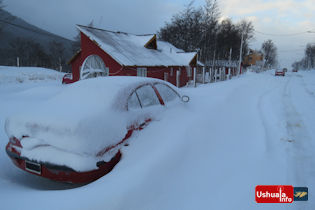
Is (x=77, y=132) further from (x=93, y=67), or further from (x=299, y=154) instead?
(x=93, y=67)

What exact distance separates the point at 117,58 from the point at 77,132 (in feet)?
37.5

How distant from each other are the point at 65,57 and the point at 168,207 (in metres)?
63.8

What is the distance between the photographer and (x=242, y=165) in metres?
3.17

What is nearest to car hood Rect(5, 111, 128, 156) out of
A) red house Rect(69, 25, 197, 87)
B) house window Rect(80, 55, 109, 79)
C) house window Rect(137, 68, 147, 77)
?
red house Rect(69, 25, 197, 87)

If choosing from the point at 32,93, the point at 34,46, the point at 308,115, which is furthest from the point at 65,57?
the point at 308,115

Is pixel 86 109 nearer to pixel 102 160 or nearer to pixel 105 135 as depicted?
pixel 105 135

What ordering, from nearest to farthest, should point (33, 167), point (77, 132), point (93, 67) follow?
1. point (77, 132)
2. point (33, 167)
3. point (93, 67)

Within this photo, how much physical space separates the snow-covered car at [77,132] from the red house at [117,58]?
10.1 m

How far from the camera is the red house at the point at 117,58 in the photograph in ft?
45.4

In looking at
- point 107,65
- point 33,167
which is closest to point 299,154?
point 33,167

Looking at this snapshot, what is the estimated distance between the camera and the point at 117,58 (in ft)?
42.7

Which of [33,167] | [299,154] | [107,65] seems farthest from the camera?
[107,65]

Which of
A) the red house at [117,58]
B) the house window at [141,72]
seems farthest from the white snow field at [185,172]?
the house window at [141,72]

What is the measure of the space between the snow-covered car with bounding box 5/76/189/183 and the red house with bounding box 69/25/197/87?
10109 millimetres
